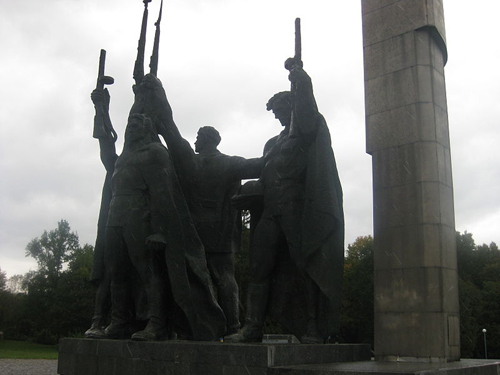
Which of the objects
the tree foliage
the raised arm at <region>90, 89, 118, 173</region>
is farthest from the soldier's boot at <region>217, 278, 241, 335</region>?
the tree foliage

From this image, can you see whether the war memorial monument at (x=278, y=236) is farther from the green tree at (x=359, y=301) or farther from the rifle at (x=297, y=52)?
the green tree at (x=359, y=301)

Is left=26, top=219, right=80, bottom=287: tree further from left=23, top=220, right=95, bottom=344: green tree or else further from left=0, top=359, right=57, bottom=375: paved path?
left=0, top=359, right=57, bottom=375: paved path

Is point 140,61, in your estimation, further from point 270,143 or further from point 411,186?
point 411,186

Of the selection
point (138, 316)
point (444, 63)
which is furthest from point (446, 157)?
point (138, 316)

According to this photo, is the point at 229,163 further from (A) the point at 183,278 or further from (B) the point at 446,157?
(B) the point at 446,157

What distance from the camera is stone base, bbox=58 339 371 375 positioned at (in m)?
5.36

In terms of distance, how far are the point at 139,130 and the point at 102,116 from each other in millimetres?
1450

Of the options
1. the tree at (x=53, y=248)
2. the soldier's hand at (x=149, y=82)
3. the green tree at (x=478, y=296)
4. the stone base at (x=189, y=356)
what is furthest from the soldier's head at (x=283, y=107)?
the tree at (x=53, y=248)

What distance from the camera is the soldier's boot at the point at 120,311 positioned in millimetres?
7383

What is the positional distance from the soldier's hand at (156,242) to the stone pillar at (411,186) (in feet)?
13.4

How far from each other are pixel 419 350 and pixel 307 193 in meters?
3.68

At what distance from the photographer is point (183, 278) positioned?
7.08 m

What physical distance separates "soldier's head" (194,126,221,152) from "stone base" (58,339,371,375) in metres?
3.12

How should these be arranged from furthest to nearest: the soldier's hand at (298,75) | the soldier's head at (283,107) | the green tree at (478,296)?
the green tree at (478,296), the soldier's head at (283,107), the soldier's hand at (298,75)
